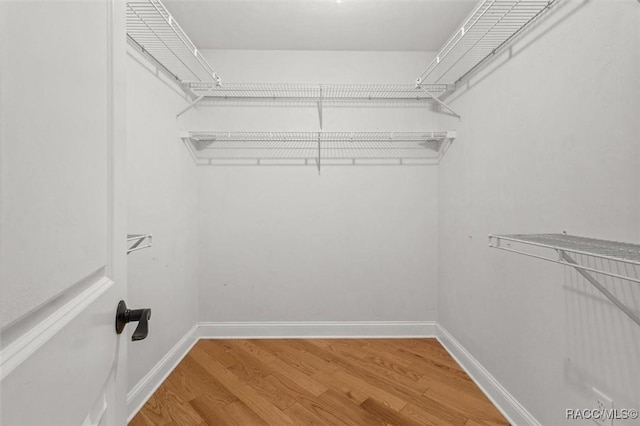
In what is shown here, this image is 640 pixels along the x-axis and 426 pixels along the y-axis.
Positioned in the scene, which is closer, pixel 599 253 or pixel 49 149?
pixel 49 149

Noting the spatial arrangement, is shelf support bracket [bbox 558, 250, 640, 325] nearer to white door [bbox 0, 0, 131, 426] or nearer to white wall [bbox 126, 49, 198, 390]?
white door [bbox 0, 0, 131, 426]

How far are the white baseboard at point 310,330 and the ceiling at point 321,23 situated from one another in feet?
7.35

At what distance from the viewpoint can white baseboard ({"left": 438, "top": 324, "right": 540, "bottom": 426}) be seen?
4.25 feet

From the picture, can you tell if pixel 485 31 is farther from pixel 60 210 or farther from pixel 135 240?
pixel 135 240

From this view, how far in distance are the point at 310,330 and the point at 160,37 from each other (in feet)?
7.47

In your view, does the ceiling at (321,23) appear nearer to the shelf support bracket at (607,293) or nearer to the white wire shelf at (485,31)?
the white wire shelf at (485,31)

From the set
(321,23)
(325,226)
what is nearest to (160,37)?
(321,23)

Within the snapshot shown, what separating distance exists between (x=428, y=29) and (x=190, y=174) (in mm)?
2070

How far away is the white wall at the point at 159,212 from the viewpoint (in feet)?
4.70

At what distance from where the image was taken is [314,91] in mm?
2119

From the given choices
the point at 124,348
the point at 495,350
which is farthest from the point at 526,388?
the point at 124,348

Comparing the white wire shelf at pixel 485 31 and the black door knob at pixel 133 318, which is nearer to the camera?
the black door knob at pixel 133 318

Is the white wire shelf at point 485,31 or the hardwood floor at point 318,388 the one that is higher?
the white wire shelf at point 485,31

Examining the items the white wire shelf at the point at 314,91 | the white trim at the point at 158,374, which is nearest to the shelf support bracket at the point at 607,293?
the white wire shelf at the point at 314,91
